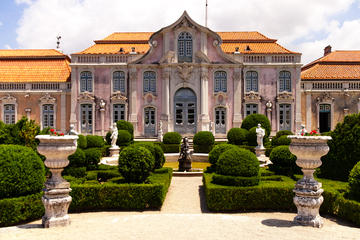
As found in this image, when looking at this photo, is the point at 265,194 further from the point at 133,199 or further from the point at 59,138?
the point at 59,138

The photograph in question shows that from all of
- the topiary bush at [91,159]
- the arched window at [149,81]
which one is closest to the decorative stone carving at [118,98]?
the arched window at [149,81]

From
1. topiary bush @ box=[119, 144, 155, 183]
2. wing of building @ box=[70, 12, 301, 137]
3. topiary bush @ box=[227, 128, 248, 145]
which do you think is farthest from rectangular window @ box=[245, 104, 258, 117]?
topiary bush @ box=[119, 144, 155, 183]

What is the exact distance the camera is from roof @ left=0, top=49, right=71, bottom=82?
27.0 metres

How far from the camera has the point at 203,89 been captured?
25.9 m

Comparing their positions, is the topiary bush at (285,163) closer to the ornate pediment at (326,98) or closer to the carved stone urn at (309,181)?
the carved stone urn at (309,181)

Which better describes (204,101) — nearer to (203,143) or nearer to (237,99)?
(237,99)

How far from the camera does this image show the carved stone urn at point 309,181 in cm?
673

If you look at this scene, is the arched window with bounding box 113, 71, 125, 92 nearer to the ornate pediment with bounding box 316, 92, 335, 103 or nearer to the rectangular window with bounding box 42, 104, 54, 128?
the rectangular window with bounding box 42, 104, 54, 128

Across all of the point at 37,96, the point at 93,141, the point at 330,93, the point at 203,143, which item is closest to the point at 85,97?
the point at 37,96

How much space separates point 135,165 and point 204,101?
1728 cm

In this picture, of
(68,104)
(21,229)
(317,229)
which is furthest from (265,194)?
(68,104)

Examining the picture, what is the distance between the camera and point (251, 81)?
26.6 meters

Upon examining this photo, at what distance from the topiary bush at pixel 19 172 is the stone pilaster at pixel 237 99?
66.0ft

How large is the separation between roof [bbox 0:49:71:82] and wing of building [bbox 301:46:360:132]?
69.3ft
